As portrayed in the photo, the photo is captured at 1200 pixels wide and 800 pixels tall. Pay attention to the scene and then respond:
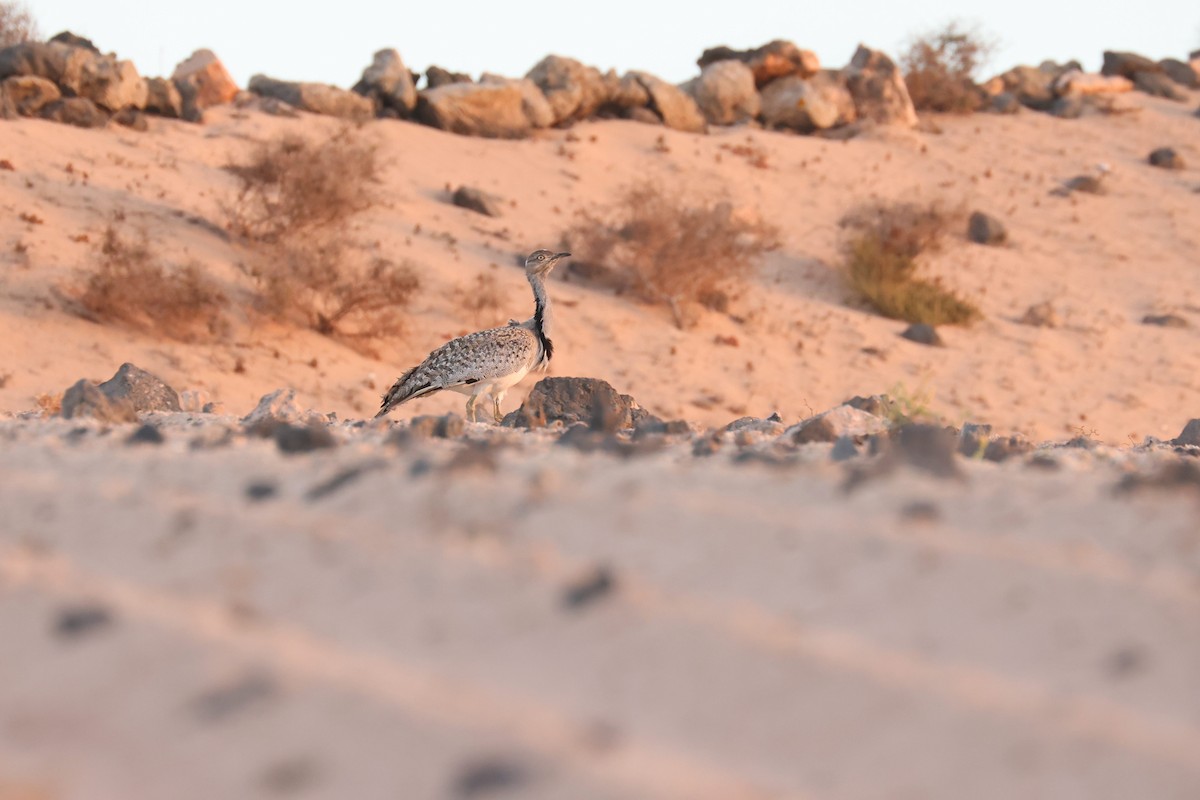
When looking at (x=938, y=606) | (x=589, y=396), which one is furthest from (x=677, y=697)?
(x=589, y=396)

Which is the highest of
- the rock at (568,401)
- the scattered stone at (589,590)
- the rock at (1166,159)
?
the rock at (1166,159)

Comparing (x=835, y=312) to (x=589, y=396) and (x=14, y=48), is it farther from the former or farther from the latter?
(x=14, y=48)

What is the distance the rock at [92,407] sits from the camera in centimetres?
541

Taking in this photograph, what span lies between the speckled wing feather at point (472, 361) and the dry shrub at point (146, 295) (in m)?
5.40

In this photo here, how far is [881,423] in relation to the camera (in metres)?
6.17

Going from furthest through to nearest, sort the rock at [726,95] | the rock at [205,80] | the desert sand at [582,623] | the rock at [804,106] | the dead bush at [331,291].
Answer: the rock at [804,106]
the rock at [726,95]
the rock at [205,80]
the dead bush at [331,291]
the desert sand at [582,623]

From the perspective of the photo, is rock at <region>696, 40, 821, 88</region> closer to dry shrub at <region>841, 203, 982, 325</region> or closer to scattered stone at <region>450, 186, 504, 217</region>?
dry shrub at <region>841, 203, 982, 325</region>

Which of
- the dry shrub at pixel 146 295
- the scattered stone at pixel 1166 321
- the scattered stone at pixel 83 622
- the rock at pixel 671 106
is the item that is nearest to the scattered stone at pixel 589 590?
the scattered stone at pixel 83 622

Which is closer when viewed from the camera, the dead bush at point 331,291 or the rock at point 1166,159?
the dead bush at point 331,291

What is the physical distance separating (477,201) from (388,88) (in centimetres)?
462

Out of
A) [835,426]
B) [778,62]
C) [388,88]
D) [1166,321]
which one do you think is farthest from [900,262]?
[835,426]

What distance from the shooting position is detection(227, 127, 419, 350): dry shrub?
1393 cm

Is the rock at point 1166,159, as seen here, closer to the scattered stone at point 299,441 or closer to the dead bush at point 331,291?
the dead bush at point 331,291

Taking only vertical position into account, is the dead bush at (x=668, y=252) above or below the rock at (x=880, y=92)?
below
